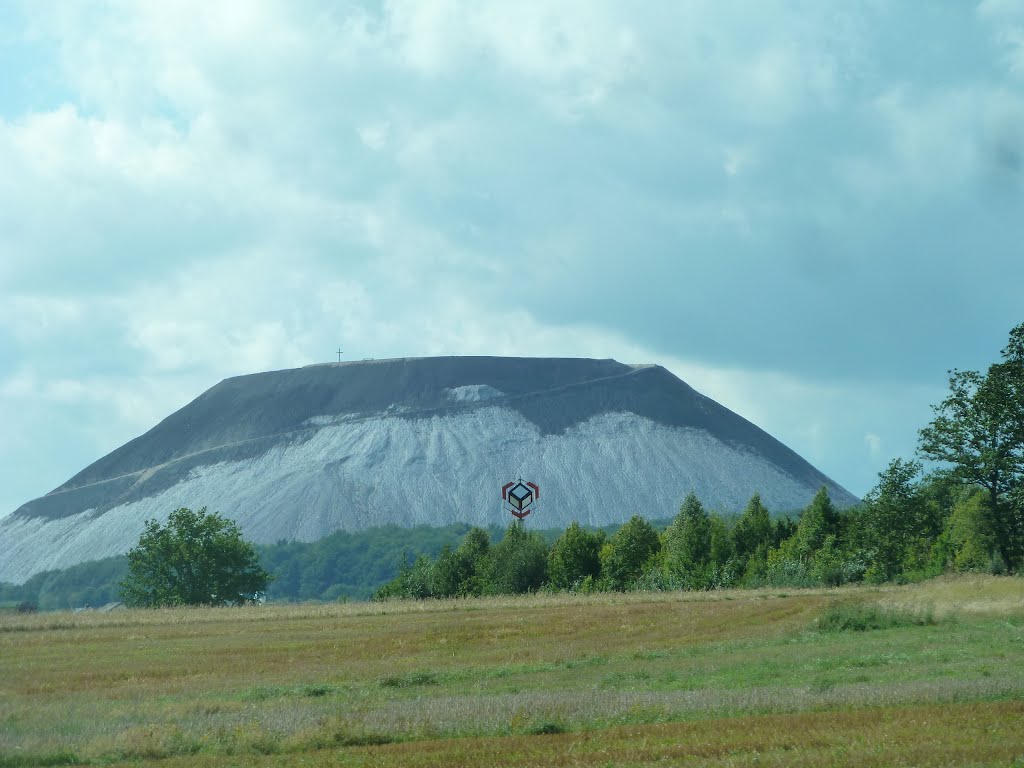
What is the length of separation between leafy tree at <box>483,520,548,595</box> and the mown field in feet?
182

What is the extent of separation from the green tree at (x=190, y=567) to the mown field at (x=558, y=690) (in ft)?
213

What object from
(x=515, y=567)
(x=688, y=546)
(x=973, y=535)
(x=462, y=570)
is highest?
(x=973, y=535)

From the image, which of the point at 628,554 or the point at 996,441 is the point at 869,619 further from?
the point at 628,554

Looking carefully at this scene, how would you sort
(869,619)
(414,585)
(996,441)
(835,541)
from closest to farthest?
(869,619)
(996,441)
(835,541)
(414,585)

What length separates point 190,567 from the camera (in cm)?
12169

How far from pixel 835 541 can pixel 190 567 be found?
71.8m

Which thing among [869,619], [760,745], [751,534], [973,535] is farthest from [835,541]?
[760,745]

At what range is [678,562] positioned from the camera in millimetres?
106438

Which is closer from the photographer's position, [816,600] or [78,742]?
[78,742]

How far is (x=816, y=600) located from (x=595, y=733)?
4044 cm

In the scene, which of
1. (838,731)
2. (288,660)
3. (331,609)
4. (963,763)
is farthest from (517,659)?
(331,609)

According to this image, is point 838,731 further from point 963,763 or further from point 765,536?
point 765,536

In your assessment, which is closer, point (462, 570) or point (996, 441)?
point (996, 441)

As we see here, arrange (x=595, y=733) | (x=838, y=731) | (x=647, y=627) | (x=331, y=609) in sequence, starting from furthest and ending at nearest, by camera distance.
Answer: (x=331, y=609) → (x=647, y=627) → (x=595, y=733) → (x=838, y=731)
